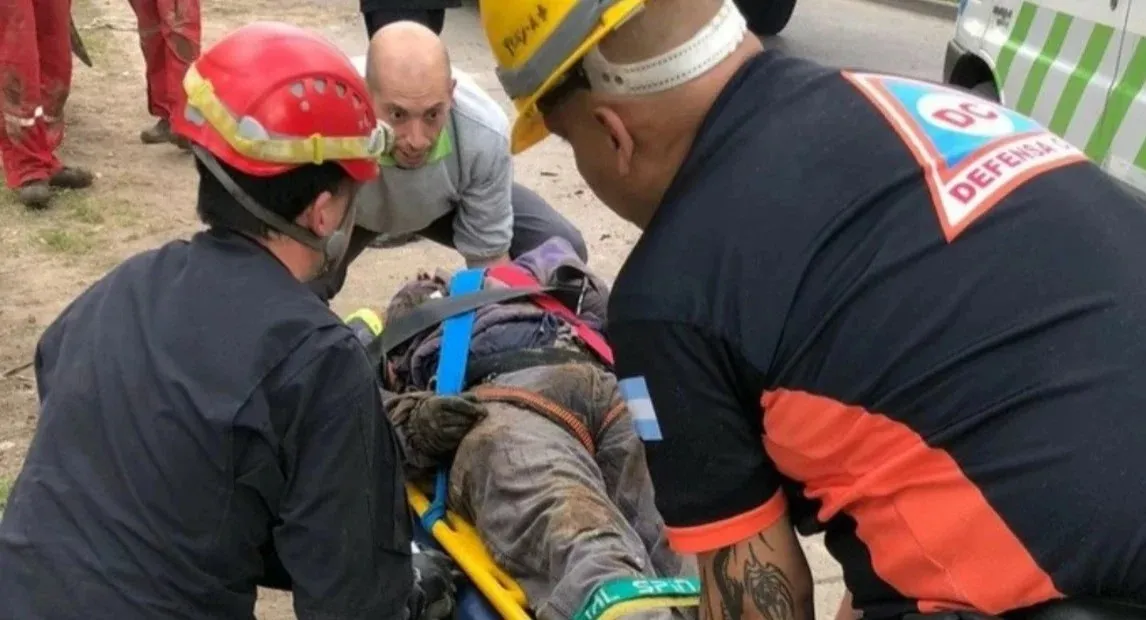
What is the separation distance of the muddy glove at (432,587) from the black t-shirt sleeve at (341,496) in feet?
1.20

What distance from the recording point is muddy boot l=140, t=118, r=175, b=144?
7516 mm

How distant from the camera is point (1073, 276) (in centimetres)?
164

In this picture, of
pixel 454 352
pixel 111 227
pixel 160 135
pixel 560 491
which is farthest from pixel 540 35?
pixel 160 135

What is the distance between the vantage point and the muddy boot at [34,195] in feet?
21.0

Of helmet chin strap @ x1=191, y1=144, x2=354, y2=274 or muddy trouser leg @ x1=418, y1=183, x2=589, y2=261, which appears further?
muddy trouser leg @ x1=418, y1=183, x2=589, y2=261

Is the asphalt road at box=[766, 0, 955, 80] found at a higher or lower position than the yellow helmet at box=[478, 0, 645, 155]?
lower

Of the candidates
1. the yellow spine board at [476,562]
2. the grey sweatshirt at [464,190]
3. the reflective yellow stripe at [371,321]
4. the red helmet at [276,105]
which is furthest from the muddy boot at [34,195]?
the red helmet at [276,105]

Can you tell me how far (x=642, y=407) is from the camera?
1.83 metres

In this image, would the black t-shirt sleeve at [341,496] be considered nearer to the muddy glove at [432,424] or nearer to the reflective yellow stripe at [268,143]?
the reflective yellow stripe at [268,143]

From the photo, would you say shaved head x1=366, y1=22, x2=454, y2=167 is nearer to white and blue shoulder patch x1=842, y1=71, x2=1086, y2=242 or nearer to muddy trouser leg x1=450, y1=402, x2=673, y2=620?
muddy trouser leg x1=450, y1=402, x2=673, y2=620

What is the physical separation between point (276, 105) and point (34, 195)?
15.2ft

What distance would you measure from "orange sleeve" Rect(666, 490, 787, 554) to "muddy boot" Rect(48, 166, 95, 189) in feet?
18.4

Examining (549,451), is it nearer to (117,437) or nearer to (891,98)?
(117,437)

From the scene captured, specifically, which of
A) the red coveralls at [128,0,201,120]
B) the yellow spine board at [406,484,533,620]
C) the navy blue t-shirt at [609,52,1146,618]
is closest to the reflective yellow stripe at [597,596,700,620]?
the yellow spine board at [406,484,533,620]
